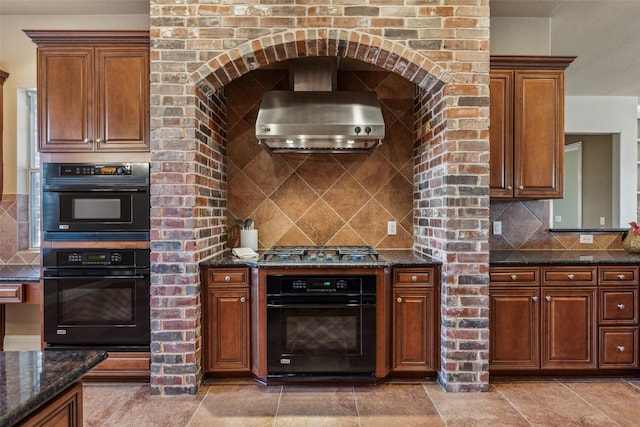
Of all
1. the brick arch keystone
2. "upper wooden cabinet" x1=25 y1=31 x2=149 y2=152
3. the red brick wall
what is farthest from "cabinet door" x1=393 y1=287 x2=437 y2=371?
"upper wooden cabinet" x1=25 y1=31 x2=149 y2=152

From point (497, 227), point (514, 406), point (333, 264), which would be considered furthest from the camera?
point (497, 227)

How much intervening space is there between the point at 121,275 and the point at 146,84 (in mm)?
1387

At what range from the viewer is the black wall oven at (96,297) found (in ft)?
9.16

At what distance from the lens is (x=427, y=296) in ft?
9.33

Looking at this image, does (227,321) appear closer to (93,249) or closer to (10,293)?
(93,249)

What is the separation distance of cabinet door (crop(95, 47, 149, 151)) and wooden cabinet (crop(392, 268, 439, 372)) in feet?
7.14

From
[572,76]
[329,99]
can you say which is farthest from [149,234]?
[572,76]

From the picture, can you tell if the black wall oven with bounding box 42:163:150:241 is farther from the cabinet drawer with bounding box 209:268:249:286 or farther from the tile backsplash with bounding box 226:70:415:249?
the tile backsplash with bounding box 226:70:415:249

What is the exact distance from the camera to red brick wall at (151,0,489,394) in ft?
8.72

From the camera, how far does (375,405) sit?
2574 millimetres

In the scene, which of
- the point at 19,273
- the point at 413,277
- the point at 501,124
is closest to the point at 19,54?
the point at 19,273

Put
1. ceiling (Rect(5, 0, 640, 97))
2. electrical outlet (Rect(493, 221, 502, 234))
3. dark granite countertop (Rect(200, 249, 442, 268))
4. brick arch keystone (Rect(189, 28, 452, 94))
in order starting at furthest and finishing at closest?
electrical outlet (Rect(493, 221, 502, 234))
ceiling (Rect(5, 0, 640, 97))
dark granite countertop (Rect(200, 249, 442, 268))
brick arch keystone (Rect(189, 28, 452, 94))

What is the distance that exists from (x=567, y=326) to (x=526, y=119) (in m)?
1.63

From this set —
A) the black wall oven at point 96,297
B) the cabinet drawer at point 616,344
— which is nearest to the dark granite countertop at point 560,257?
the cabinet drawer at point 616,344
